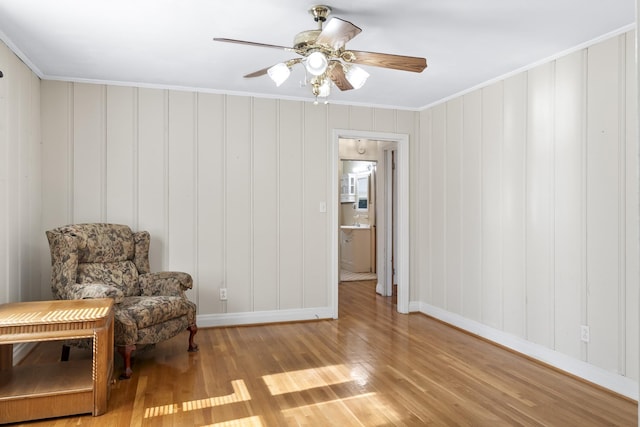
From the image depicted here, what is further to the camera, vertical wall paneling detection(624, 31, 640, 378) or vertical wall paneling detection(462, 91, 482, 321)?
vertical wall paneling detection(462, 91, 482, 321)

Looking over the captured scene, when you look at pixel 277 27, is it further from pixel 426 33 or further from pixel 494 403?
pixel 494 403

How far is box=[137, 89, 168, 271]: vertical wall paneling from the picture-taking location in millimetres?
4148

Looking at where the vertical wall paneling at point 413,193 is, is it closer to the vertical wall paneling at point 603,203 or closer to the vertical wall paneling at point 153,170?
the vertical wall paneling at point 603,203

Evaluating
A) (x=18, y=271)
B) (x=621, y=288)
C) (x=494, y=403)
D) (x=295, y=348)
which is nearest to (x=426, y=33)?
(x=621, y=288)

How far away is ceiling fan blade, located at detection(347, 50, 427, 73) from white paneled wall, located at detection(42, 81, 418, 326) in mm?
2231

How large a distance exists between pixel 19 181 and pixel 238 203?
72.9 inches

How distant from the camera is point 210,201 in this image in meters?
4.35

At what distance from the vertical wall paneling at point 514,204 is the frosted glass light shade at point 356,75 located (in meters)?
1.78

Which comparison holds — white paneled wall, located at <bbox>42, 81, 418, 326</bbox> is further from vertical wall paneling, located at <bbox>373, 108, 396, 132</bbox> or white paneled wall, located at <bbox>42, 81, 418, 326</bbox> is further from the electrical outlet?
the electrical outlet

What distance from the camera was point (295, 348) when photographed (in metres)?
3.72

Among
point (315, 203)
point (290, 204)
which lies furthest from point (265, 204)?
point (315, 203)

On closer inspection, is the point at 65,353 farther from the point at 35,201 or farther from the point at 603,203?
the point at 603,203

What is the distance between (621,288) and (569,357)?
69cm

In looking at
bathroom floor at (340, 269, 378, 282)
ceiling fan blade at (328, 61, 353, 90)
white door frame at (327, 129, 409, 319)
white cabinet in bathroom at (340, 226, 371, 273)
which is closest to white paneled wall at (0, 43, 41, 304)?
ceiling fan blade at (328, 61, 353, 90)
